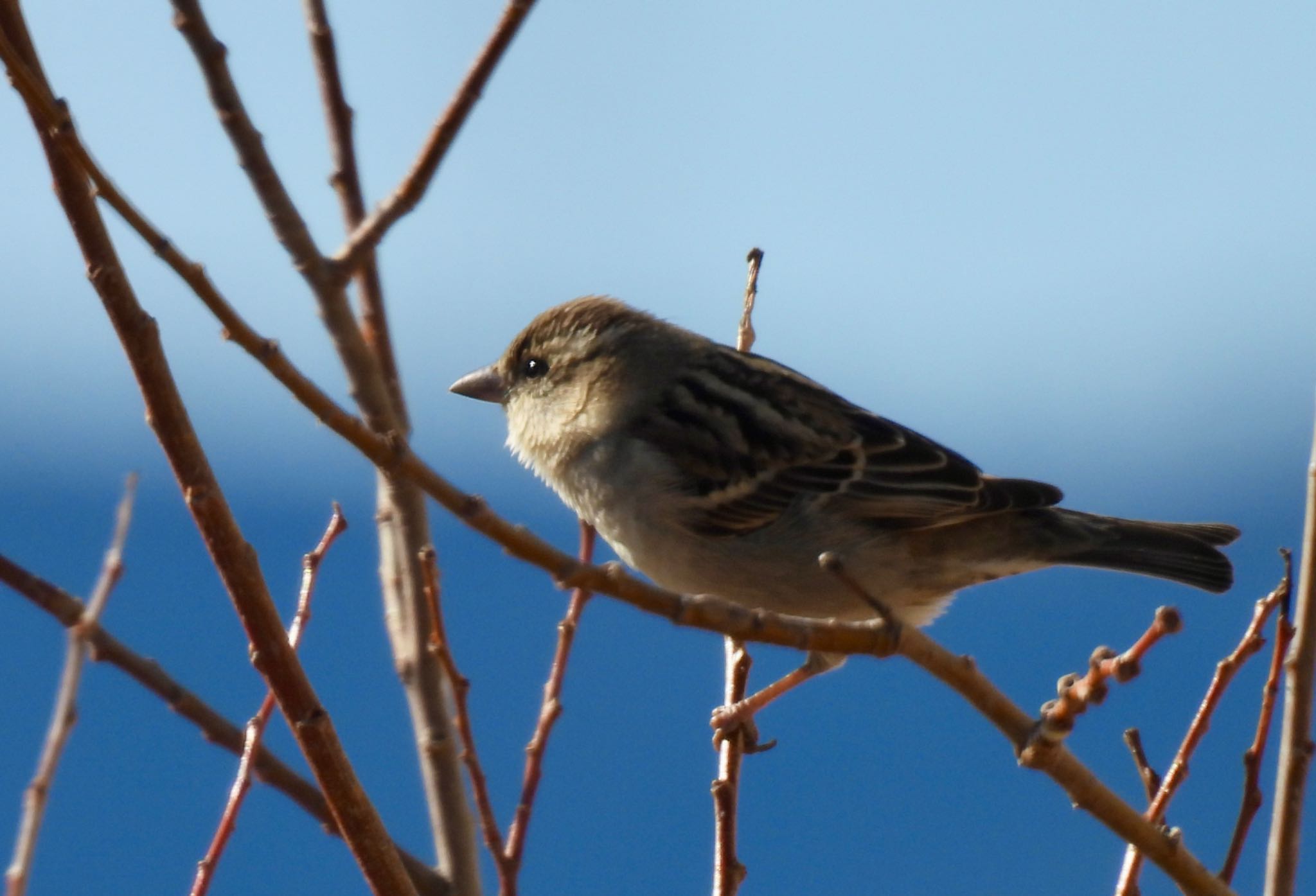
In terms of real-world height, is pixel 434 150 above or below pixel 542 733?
above

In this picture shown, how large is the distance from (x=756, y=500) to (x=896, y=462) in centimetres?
36

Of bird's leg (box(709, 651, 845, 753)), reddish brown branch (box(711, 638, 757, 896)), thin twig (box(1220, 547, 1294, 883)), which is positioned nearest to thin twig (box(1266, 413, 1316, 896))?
thin twig (box(1220, 547, 1294, 883))

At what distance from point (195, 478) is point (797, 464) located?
5.82 ft

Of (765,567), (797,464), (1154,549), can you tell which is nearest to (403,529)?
(765,567)

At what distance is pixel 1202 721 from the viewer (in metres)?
1.91

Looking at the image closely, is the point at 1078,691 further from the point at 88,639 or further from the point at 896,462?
the point at 896,462

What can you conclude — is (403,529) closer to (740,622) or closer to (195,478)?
(195,478)

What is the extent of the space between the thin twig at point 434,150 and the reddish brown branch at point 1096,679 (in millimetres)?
1184

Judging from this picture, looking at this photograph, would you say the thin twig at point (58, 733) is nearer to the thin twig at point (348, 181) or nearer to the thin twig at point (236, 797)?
the thin twig at point (236, 797)

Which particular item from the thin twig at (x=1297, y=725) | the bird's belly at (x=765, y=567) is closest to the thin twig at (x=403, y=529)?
the bird's belly at (x=765, y=567)

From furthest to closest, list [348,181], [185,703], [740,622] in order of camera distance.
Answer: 1. [348,181]
2. [185,703]
3. [740,622]

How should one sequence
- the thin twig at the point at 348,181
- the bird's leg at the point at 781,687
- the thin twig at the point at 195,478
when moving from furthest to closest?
the bird's leg at the point at 781,687, the thin twig at the point at 348,181, the thin twig at the point at 195,478

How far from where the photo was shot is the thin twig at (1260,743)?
1.83 meters

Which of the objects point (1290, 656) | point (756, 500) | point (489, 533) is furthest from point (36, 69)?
point (756, 500)
